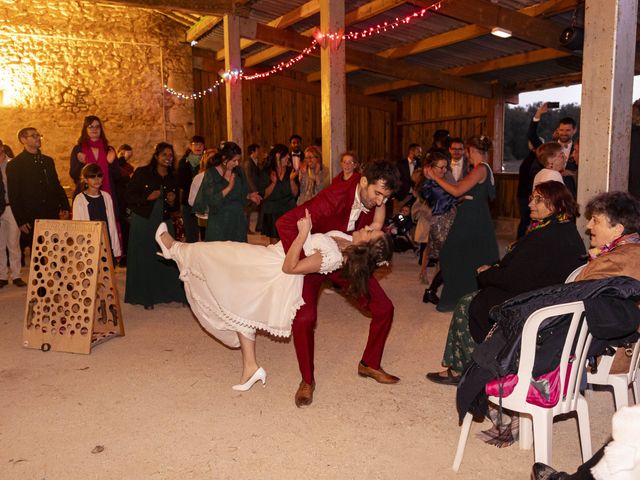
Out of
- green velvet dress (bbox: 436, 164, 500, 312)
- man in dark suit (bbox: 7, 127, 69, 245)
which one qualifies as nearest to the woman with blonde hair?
green velvet dress (bbox: 436, 164, 500, 312)

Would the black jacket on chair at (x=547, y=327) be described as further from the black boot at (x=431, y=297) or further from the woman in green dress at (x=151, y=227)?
the woman in green dress at (x=151, y=227)

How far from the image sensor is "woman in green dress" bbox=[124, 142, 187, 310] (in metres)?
5.18

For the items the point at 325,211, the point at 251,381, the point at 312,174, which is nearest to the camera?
the point at 325,211

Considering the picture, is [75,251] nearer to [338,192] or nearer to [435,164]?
[338,192]

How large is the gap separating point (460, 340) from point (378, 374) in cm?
60

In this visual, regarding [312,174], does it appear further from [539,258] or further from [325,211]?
[539,258]

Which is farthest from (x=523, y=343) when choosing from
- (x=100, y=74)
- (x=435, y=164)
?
(x=100, y=74)

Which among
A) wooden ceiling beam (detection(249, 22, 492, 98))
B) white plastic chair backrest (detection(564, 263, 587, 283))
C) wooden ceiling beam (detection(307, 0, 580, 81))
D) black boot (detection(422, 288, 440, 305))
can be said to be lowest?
black boot (detection(422, 288, 440, 305))

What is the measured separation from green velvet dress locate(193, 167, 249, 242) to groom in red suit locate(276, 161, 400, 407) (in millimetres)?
2091

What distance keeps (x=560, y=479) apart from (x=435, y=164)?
11.3ft

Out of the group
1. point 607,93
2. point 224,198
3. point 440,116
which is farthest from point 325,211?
point 440,116

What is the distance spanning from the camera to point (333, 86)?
6.64 metres

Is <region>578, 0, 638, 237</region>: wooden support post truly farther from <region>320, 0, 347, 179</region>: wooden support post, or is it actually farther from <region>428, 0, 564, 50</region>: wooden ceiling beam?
<region>428, 0, 564, 50</region>: wooden ceiling beam

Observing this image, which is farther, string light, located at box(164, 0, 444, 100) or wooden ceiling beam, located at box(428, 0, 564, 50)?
wooden ceiling beam, located at box(428, 0, 564, 50)
